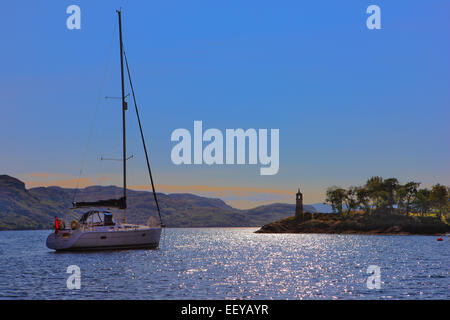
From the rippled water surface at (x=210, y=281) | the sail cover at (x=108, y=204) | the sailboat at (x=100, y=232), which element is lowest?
the rippled water surface at (x=210, y=281)

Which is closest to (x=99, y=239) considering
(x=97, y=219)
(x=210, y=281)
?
(x=97, y=219)

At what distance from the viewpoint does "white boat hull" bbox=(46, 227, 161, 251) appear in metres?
59.5

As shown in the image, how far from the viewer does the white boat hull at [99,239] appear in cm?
5953

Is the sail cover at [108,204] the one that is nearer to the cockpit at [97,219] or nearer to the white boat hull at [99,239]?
the cockpit at [97,219]

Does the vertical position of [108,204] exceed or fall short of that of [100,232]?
it exceeds it

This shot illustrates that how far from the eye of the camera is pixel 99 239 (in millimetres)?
59531

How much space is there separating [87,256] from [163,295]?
30230 mm

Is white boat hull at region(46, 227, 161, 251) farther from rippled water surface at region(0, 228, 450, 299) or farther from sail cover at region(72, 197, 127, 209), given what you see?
rippled water surface at region(0, 228, 450, 299)

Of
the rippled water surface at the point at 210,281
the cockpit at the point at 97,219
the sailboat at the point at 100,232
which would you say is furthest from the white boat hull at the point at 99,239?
the rippled water surface at the point at 210,281

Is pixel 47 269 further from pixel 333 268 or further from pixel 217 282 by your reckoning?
pixel 333 268

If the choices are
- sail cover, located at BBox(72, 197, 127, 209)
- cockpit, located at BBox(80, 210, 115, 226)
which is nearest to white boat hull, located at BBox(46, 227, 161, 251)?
cockpit, located at BBox(80, 210, 115, 226)

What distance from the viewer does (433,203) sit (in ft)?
646

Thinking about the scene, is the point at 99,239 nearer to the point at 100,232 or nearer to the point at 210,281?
the point at 100,232
